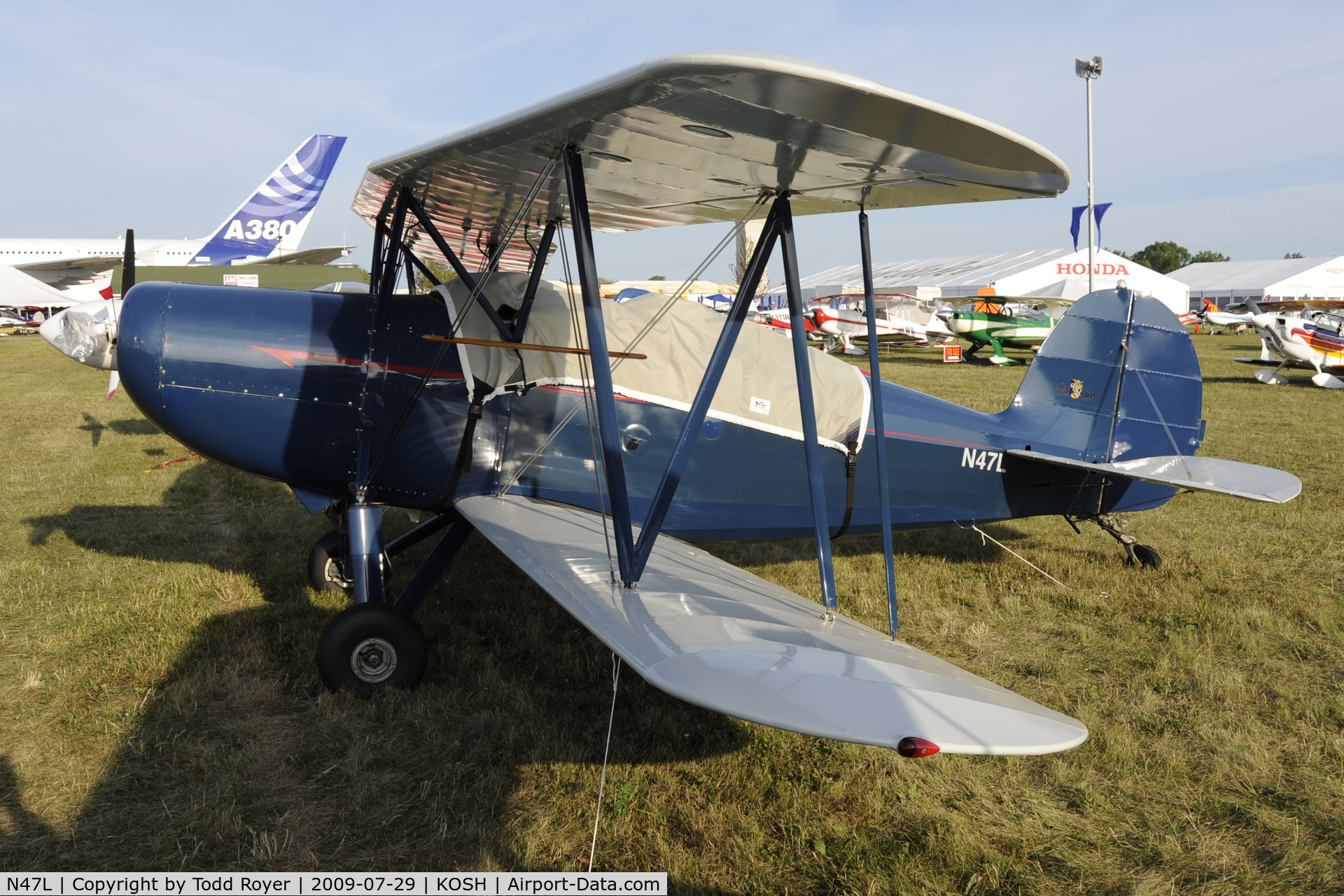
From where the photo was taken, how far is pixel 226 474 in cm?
880

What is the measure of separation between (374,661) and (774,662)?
2.32 m

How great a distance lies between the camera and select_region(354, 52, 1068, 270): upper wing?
218 cm

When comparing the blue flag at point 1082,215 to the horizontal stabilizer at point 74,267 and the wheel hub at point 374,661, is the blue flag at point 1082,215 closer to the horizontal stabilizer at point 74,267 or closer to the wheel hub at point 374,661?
the wheel hub at point 374,661

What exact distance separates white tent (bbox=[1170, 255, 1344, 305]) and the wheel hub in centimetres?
5764

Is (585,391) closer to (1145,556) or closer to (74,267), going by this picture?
(1145,556)

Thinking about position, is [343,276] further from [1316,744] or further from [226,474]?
[1316,744]

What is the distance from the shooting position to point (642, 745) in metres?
3.50

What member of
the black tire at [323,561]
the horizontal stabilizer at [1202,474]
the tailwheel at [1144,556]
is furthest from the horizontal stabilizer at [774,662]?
the tailwheel at [1144,556]

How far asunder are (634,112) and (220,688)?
127 inches

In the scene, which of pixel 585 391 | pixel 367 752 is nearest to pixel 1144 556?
pixel 585 391

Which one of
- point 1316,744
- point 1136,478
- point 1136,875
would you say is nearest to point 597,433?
point 1136,875

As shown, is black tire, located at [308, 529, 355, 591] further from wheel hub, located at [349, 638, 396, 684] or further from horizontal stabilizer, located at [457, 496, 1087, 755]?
horizontal stabilizer, located at [457, 496, 1087, 755]

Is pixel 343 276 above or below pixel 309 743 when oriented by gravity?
above

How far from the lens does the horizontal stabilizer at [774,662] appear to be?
186 cm
